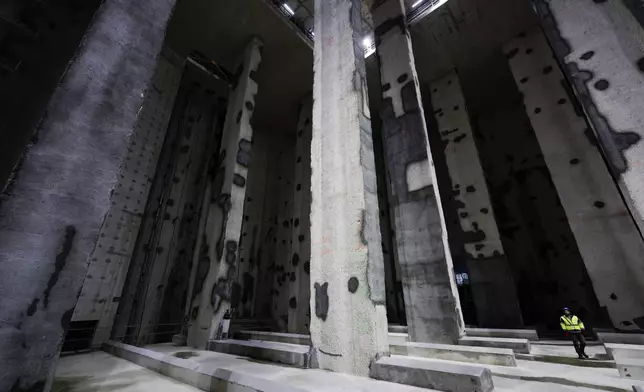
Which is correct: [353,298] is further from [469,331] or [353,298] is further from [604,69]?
[604,69]

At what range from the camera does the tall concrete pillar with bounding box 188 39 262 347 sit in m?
4.50

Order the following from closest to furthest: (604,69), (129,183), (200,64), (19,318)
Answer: (19,318) → (604,69) → (129,183) → (200,64)

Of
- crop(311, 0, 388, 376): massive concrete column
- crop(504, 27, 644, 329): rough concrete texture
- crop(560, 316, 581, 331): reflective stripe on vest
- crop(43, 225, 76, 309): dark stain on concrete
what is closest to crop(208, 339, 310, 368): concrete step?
crop(311, 0, 388, 376): massive concrete column

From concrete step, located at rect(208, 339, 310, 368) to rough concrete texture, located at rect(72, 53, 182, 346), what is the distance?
8.39ft

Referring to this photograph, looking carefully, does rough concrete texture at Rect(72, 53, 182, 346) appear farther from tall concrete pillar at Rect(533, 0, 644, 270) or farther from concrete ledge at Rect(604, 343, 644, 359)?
tall concrete pillar at Rect(533, 0, 644, 270)

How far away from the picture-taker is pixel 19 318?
148 cm

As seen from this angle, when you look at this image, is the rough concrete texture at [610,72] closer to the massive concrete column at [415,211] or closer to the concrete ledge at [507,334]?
the massive concrete column at [415,211]

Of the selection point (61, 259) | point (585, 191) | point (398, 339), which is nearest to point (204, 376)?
point (61, 259)

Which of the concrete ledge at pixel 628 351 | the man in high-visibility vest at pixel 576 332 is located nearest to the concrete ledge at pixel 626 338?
the man in high-visibility vest at pixel 576 332

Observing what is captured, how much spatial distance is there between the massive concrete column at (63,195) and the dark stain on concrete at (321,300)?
1741mm

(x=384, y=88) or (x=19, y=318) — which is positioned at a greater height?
(x=384, y=88)

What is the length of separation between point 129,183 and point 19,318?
4.73m

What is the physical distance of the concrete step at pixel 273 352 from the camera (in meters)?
2.53

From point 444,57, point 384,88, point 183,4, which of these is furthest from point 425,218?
point 183,4
